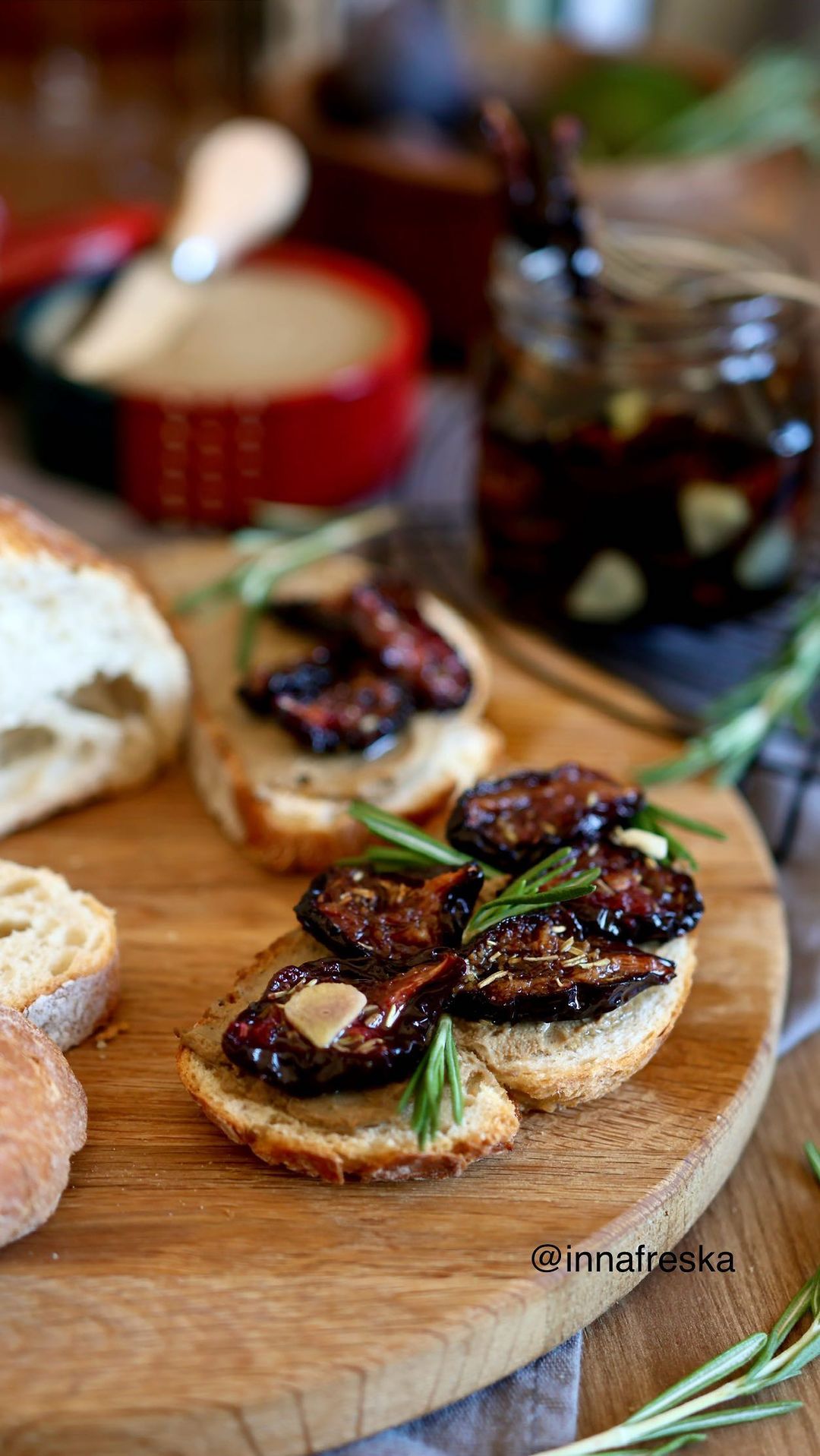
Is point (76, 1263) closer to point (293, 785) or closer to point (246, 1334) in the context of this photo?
point (246, 1334)

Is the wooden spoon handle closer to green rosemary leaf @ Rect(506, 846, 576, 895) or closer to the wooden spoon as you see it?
the wooden spoon

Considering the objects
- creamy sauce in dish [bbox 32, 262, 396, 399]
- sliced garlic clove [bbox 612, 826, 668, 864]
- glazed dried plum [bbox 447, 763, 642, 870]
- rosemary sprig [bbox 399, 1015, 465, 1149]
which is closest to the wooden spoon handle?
creamy sauce in dish [bbox 32, 262, 396, 399]

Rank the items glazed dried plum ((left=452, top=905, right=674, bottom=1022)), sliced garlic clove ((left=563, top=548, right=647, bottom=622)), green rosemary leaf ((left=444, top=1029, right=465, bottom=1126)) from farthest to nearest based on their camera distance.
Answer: sliced garlic clove ((left=563, top=548, right=647, bottom=622)) → glazed dried plum ((left=452, top=905, right=674, bottom=1022)) → green rosemary leaf ((left=444, top=1029, right=465, bottom=1126))

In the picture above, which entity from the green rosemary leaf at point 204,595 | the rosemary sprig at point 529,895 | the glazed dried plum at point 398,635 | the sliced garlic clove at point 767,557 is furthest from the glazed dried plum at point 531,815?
the green rosemary leaf at point 204,595

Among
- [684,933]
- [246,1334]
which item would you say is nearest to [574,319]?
[684,933]

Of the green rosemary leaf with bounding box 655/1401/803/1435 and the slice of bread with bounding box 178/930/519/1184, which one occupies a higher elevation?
the slice of bread with bounding box 178/930/519/1184

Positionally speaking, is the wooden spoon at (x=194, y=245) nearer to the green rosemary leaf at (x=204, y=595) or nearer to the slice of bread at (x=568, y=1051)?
the green rosemary leaf at (x=204, y=595)

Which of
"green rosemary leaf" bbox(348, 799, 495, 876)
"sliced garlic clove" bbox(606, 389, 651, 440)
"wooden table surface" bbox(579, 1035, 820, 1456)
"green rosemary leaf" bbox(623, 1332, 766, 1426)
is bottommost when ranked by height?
"wooden table surface" bbox(579, 1035, 820, 1456)
